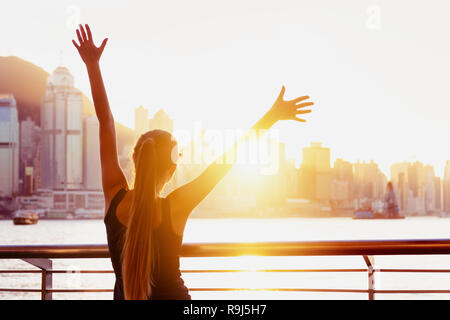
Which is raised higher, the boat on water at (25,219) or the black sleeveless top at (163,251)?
the black sleeveless top at (163,251)

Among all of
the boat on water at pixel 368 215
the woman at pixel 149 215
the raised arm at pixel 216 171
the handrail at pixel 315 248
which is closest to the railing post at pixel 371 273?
the handrail at pixel 315 248

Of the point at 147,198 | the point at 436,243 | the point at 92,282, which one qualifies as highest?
the point at 147,198

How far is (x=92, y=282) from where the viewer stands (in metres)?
48.2

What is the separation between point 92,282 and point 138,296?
157ft

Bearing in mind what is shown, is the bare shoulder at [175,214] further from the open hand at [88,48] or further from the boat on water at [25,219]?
the boat on water at [25,219]

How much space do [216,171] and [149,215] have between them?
312 mm

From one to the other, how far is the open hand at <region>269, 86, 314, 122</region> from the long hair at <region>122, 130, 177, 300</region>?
1.69 ft

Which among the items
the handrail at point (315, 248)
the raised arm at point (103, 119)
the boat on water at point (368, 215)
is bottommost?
the boat on water at point (368, 215)

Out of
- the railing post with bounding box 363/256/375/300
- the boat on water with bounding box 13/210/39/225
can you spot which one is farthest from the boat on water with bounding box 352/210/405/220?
→ the railing post with bounding box 363/256/375/300

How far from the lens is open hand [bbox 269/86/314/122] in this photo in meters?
2.49

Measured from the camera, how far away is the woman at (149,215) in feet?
7.10

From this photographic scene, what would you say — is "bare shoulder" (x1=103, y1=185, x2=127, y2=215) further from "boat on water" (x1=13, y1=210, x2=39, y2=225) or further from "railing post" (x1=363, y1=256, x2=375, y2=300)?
"boat on water" (x1=13, y1=210, x2=39, y2=225)
